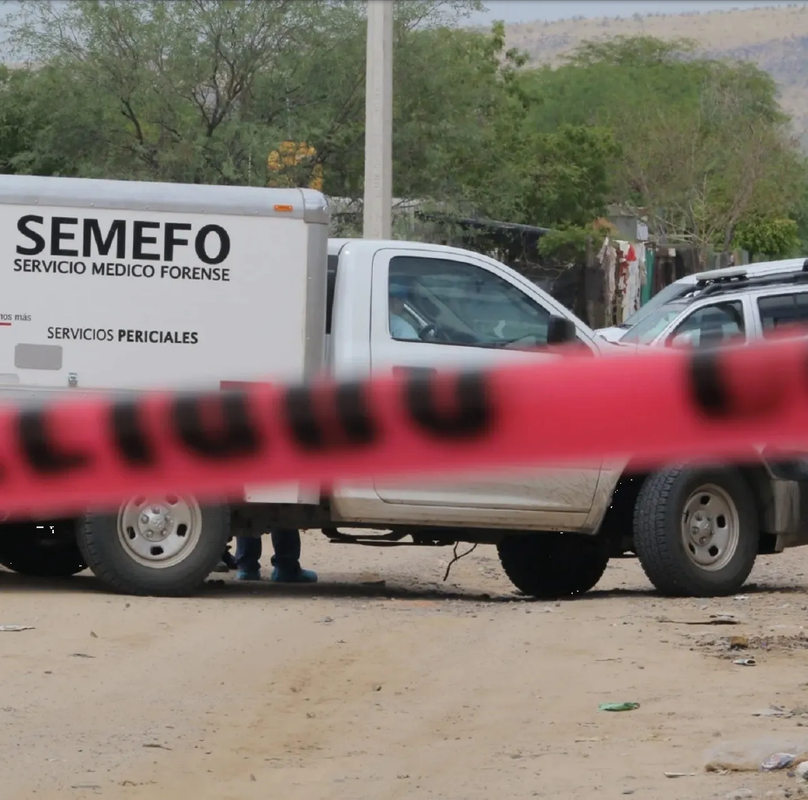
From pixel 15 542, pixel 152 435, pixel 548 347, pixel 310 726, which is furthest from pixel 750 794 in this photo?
pixel 15 542

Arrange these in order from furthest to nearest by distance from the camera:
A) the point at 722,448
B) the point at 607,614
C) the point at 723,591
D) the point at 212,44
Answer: the point at 212,44 < the point at 723,591 < the point at 607,614 < the point at 722,448

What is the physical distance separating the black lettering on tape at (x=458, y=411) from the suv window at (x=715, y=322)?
44.5ft

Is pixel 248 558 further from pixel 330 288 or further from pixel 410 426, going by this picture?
pixel 410 426

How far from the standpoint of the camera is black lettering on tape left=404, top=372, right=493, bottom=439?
130 cm

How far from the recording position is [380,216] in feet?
52.9

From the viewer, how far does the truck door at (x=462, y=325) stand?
345 inches

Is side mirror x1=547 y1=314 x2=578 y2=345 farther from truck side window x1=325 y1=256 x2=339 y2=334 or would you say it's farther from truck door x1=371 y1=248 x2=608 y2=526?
truck side window x1=325 y1=256 x2=339 y2=334

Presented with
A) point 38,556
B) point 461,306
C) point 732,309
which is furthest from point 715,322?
point 38,556

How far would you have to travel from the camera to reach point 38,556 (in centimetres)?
998

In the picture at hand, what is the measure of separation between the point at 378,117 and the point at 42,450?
1462 cm

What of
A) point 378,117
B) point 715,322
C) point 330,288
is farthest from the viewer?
point 378,117

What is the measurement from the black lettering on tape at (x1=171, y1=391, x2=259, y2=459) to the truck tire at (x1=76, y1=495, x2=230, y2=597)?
7.23m

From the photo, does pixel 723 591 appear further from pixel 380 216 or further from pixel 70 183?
pixel 380 216

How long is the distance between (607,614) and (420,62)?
62.5 feet
